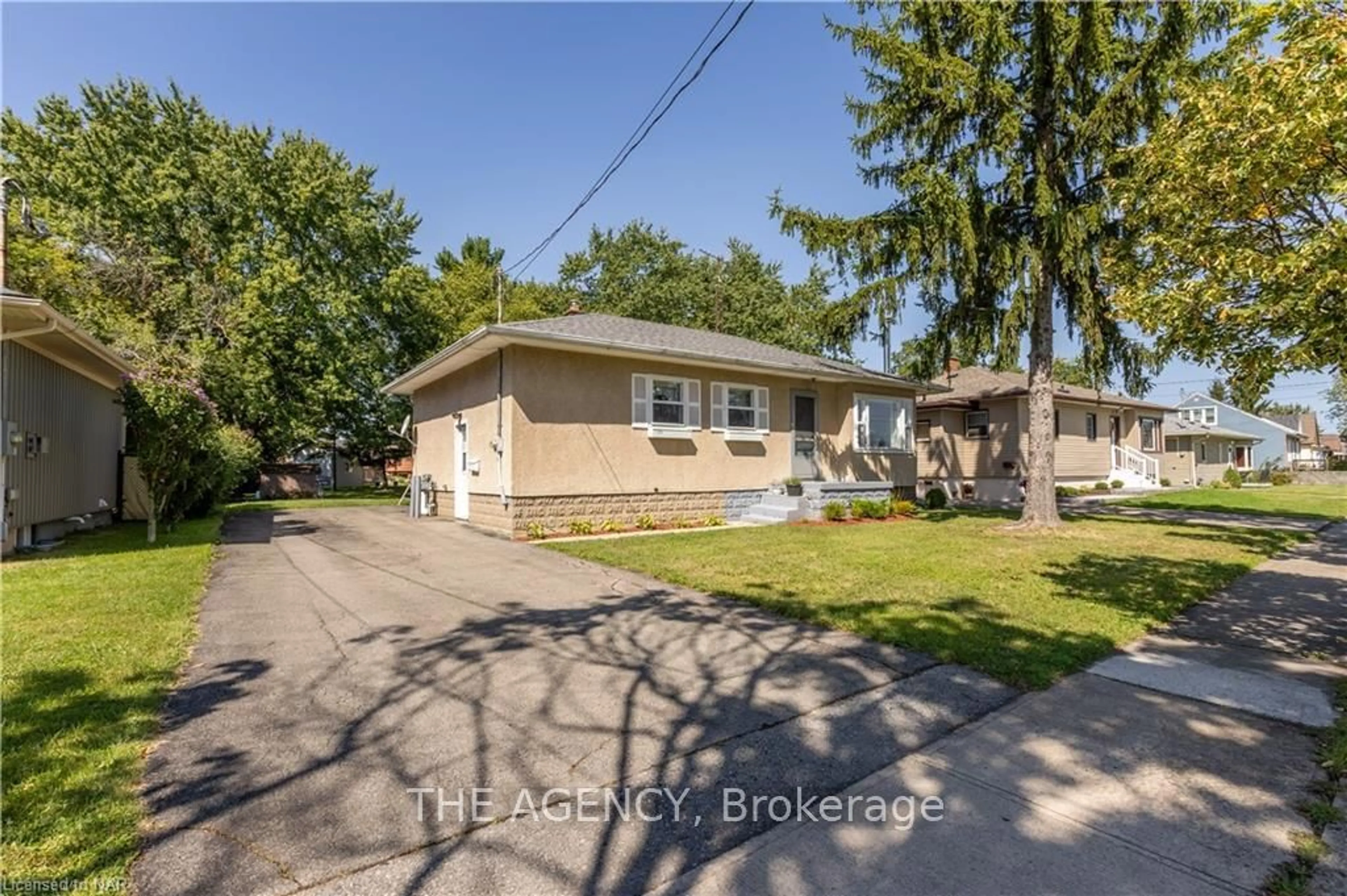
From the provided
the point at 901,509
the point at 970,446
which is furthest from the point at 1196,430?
the point at 901,509

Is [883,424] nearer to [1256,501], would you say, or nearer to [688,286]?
[1256,501]

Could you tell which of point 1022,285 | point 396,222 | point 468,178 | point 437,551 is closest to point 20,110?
point 396,222

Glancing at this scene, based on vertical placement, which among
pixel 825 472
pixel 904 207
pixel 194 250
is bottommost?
pixel 825 472

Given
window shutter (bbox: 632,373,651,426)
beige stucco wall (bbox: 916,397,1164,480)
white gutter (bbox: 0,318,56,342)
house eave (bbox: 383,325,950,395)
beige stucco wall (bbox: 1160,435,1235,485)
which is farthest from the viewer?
beige stucco wall (bbox: 1160,435,1235,485)

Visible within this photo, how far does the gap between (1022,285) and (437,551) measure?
11327 millimetres

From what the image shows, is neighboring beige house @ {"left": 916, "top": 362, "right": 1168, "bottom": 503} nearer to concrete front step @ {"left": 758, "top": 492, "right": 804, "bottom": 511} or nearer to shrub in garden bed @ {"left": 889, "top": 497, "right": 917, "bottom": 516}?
shrub in garden bed @ {"left": 889, "top": 497, "right": 917, "bottom": 516}

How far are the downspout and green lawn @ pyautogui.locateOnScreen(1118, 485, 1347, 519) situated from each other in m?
17.8

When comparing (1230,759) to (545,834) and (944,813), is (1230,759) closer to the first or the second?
(944,813)

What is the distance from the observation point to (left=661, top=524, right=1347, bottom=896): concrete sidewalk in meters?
2.18

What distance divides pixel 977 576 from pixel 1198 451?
133ft

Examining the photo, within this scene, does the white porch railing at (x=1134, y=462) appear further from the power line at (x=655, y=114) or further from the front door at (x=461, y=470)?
the front door at (x=461, y=470)

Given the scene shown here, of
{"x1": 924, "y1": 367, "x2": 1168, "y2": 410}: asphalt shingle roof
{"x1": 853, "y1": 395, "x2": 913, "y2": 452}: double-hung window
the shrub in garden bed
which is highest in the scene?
{"x1": 924, "y1": 367, "x2": 1168, "y2": 410}: asphalt shingle roof

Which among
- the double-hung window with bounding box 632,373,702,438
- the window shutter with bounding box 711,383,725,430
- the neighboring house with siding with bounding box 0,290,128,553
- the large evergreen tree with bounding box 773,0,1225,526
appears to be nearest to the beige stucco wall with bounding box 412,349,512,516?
the double-hung window with bounding box 632,373,702,438

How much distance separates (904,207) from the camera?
12.2 m
